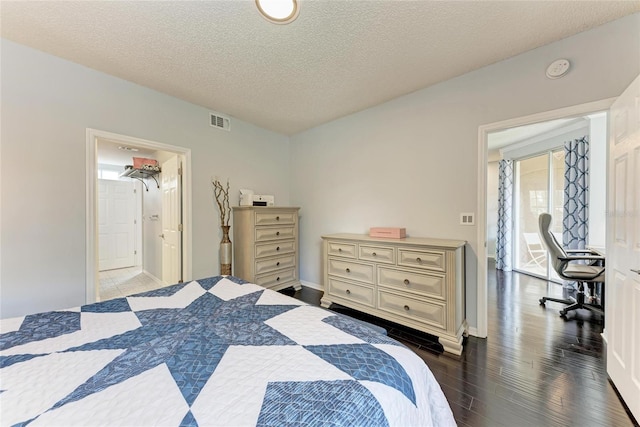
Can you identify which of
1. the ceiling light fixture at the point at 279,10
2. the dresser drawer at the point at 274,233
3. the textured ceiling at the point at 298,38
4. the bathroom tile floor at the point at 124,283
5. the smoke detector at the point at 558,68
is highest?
the textured ceiling at the point at 298,38

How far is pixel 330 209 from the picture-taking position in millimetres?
3699

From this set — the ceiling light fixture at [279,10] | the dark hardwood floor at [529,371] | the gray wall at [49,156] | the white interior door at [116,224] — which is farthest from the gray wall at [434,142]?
the white interior door at [116,224]

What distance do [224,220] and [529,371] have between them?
11.5 feet

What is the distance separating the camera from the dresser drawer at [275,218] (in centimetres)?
329

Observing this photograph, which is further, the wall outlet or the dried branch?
the dried branch

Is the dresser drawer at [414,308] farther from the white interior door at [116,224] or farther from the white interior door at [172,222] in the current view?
the white interior door at [116,224]

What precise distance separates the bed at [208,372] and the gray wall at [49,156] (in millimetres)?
1245

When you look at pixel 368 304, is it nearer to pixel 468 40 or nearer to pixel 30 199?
pixel 468 40

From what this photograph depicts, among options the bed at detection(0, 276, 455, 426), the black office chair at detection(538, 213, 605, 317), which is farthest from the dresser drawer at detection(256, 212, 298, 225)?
the black office chair at detection(538, 213, 605, 317)

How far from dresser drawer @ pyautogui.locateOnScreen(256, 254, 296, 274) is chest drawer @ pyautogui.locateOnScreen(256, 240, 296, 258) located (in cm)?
8

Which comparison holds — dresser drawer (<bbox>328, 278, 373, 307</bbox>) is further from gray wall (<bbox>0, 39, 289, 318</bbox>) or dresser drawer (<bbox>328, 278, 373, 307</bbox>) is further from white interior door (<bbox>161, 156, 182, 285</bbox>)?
gray wall (<bbox>0, 39, 289, 318</bbox>)

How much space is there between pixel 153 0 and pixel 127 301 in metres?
1.94

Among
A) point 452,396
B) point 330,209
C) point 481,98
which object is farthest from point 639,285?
point 330,209

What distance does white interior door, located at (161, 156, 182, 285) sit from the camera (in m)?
3.09
